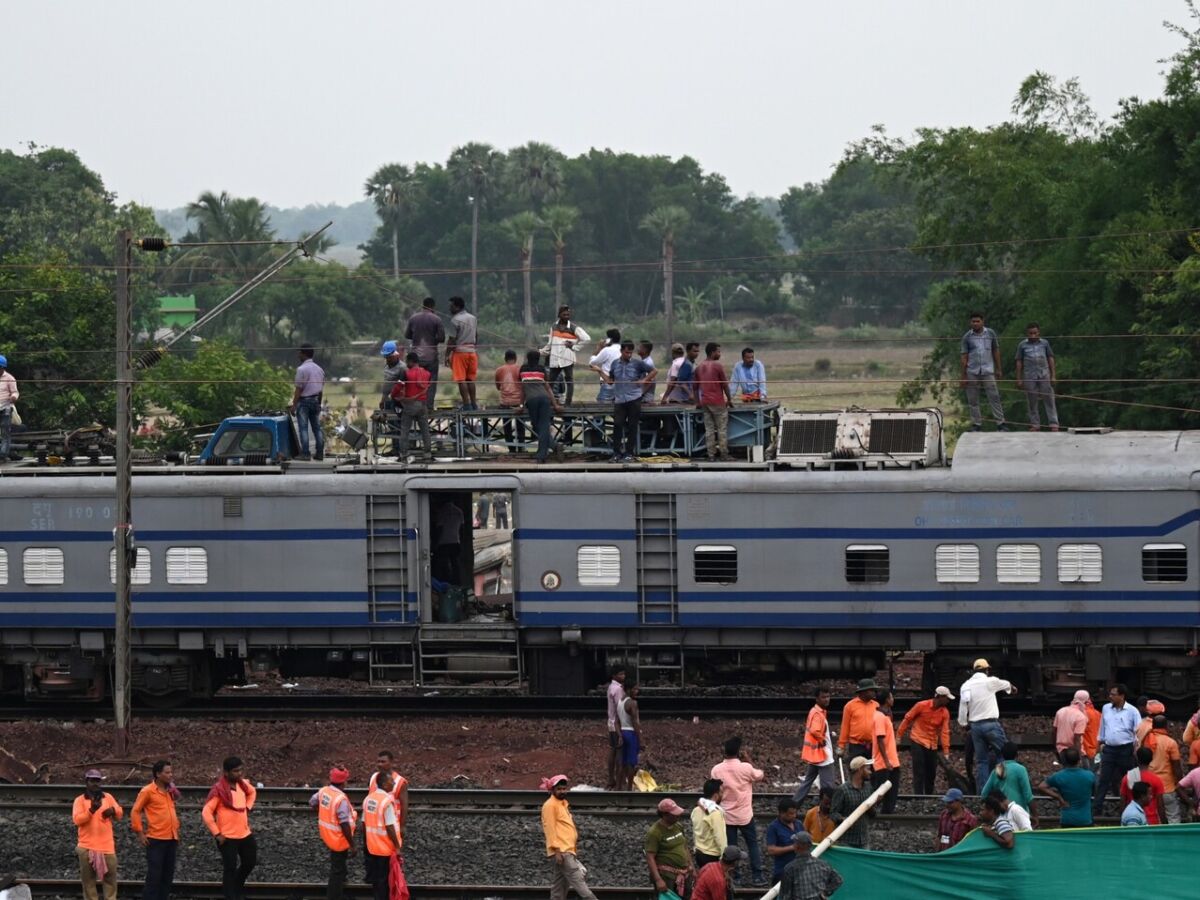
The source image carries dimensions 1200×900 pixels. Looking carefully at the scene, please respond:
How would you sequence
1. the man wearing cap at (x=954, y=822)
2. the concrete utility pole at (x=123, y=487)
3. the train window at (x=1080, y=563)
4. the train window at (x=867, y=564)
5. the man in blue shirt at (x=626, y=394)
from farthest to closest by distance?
1. the man in blue shirt at (x=626, y=394)
2. the train window at (x=867, y=564)
3. the train window at (x=1080, y=563)
4. the concrete utility pole at (x=123, y=487)
5. the man wearing cap at (x=954, y=822)

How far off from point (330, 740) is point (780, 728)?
6.49m

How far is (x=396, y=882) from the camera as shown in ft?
59.5

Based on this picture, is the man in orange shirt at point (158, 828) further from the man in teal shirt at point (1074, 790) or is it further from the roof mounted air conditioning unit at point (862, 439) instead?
the roof mounted air conditioning unit at point (862, 439)

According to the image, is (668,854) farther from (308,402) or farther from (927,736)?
(308,402)

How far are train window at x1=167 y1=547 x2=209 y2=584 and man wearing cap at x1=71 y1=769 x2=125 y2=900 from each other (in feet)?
31.1

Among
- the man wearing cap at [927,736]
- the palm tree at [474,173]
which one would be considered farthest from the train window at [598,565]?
the palm tree at [474,173]

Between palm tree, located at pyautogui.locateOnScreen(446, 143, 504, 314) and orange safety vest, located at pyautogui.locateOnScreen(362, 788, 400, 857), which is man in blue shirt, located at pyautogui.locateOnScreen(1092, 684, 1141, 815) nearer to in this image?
orange safety vest, located at pyautogui.locateOnScreen(362, 788, 400, 857)

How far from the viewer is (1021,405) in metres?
45.1

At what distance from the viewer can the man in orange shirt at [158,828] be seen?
18219 millimetres

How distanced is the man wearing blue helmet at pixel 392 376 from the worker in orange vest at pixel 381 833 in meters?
11.0

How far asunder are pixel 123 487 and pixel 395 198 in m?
109

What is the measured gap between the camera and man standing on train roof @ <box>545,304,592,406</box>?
29.0 meters

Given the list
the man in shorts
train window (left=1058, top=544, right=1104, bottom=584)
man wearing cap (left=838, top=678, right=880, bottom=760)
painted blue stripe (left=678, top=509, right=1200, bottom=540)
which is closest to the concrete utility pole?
the man in shorts

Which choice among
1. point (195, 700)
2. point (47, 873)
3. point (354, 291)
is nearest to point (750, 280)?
point (354, 291)
